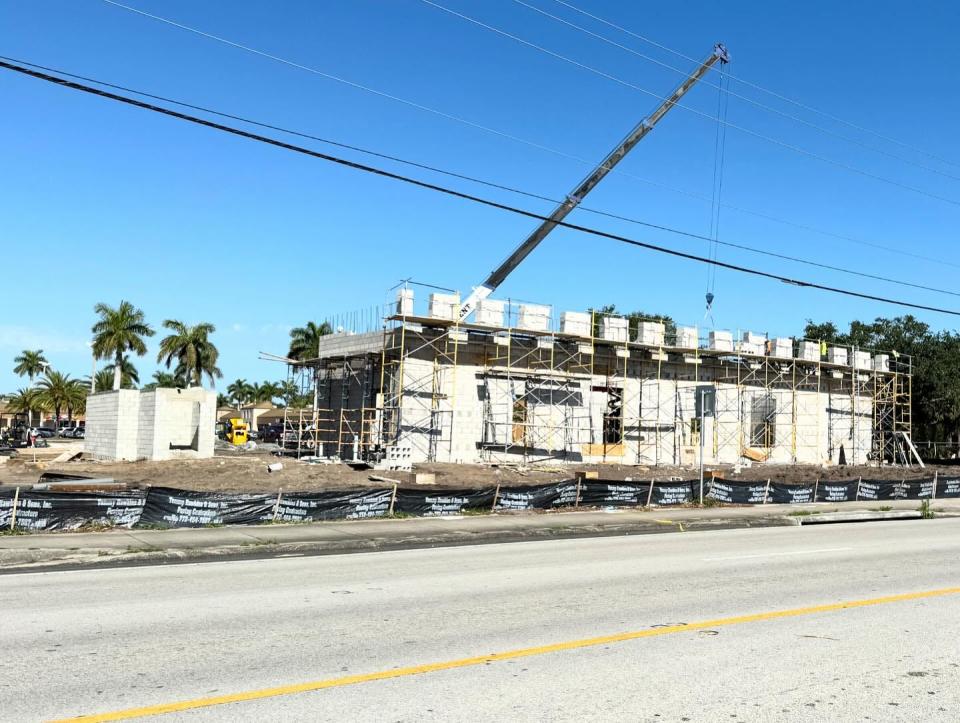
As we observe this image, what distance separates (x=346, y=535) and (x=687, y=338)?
29.2 metres

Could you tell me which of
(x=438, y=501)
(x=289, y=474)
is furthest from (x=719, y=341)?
(x=438, y=501)

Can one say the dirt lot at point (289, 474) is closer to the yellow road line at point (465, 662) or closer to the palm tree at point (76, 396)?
the yellow road line at point (465, 662)

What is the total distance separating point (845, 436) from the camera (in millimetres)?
49969

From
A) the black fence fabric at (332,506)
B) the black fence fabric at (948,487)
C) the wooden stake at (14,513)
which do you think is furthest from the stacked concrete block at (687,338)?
the wooden stake at (14,513)

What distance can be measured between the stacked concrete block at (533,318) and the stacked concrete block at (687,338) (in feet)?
27.9

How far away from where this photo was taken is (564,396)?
38625 millimetres

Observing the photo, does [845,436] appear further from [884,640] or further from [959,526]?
[884,640]

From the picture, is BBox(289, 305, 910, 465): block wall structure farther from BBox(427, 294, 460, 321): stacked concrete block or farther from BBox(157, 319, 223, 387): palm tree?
BBox(157, 319, 223, 387): palm tree

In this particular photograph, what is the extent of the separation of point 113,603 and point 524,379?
28.6m

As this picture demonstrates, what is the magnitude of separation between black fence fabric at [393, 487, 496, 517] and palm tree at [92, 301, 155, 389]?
176 ft

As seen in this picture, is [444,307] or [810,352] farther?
[810,352]

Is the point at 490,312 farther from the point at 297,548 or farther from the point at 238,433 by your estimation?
the point at 238,433

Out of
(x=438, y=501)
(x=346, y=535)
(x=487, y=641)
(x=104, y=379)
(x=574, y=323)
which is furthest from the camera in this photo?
(x=104, y=379)

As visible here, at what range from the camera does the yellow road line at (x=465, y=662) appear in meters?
5.61
